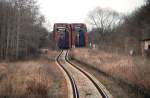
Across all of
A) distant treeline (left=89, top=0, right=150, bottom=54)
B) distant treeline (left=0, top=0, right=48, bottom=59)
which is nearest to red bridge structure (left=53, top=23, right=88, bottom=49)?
distant treeline (left=89, top=0, right=150, bottom=54)

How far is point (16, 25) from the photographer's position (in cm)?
4047

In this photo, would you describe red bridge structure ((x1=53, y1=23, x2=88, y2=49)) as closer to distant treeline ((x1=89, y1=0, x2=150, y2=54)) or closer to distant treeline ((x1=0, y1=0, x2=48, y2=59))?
distant treeline ((x1=89, y1=0, x2=150, y2=54))

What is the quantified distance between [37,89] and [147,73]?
25.2 ft

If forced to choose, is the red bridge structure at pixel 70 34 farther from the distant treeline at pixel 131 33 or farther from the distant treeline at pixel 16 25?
the distant treeline at pixel 16 25

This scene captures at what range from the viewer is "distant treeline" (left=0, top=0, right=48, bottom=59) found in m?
40.5

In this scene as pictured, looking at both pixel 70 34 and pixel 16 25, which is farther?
pixel 70 34

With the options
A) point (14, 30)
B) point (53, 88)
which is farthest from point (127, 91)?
point (14, 30)

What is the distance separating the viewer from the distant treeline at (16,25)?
40500 mm

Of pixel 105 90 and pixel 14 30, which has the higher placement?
pixel 14 30

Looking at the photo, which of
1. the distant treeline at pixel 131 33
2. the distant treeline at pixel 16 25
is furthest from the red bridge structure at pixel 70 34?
the distant treeline at pixel 16 25

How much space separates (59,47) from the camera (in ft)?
226

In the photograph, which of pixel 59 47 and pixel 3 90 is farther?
pixel 59 47

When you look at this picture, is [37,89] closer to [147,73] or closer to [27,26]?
[147,73]

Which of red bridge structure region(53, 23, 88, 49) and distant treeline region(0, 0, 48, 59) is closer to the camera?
distant treeline region(0, 0, 48, 59)
